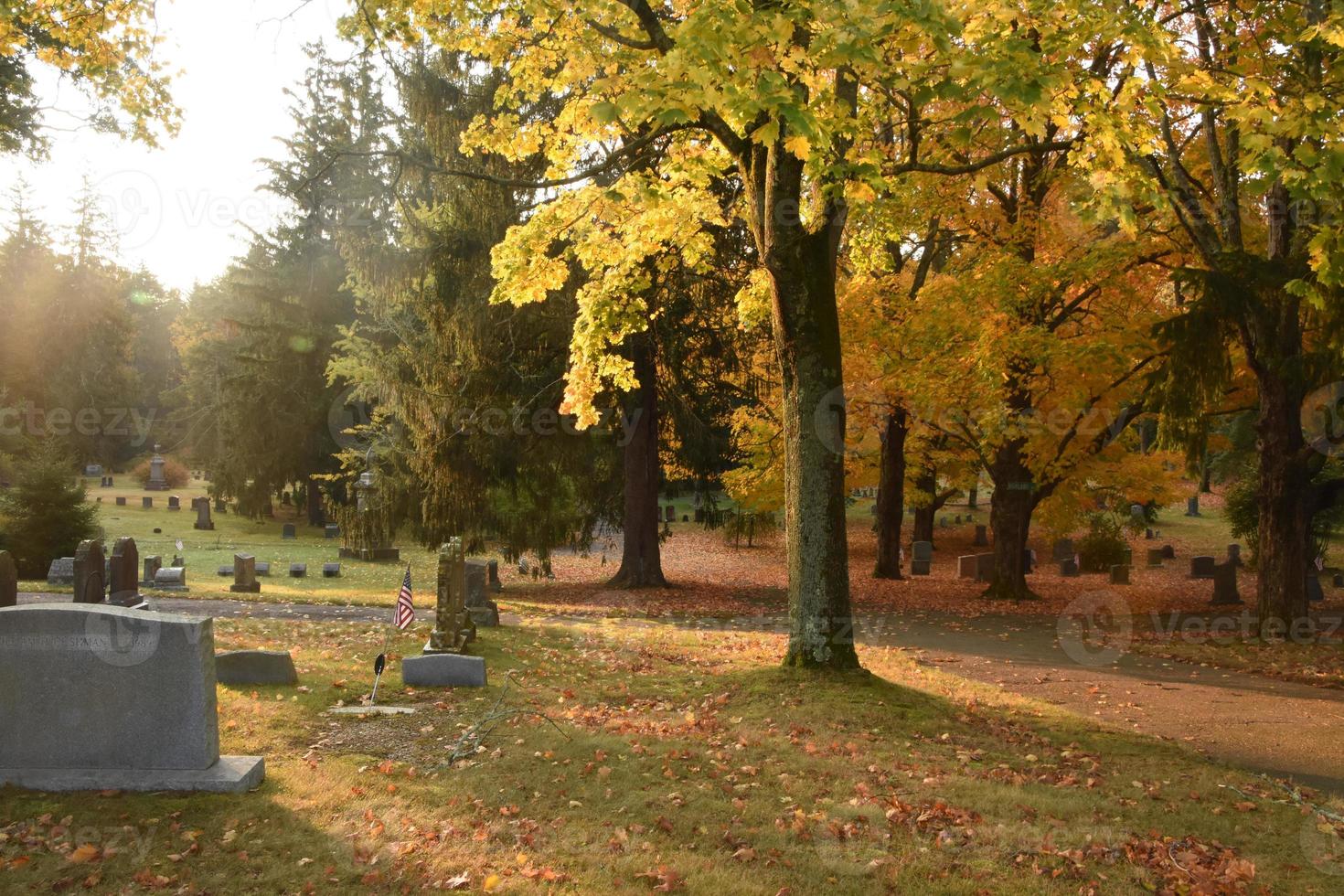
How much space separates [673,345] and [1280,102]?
11.8 m

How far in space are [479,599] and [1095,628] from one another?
10472mm

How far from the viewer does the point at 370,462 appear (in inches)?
877

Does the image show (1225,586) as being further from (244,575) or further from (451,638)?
(244,575)

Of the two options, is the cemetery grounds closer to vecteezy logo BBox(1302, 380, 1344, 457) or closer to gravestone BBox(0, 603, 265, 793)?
gravestone BBox(0, 603, 265, 793)

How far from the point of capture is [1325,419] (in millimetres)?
14289

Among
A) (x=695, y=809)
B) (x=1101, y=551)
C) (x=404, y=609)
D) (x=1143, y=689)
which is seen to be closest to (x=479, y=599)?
(x=404, y=609)

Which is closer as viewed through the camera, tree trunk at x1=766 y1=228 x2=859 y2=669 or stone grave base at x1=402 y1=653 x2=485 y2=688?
tree trunk at x1=766 y1=228 x2=859 y2=669

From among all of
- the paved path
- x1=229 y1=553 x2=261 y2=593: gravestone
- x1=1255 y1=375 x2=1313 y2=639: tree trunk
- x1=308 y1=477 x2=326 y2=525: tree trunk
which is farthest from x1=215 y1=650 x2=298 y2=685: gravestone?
x1=308 y1=477 x2=326 y2=525: tree trunk

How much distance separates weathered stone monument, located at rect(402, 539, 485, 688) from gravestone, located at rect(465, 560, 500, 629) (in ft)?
5.77

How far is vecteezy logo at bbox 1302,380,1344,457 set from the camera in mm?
13352

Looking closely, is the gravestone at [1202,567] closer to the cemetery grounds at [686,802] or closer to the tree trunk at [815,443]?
the cemetery grounds at [686,802]

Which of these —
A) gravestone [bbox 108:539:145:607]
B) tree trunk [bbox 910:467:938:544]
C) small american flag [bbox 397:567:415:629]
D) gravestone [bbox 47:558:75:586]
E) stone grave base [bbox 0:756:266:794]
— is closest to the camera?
stone grave base [bbox 0:756:266:794]

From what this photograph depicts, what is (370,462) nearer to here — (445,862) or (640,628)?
(640,628)

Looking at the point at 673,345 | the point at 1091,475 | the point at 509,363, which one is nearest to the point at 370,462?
the point at 509,363
